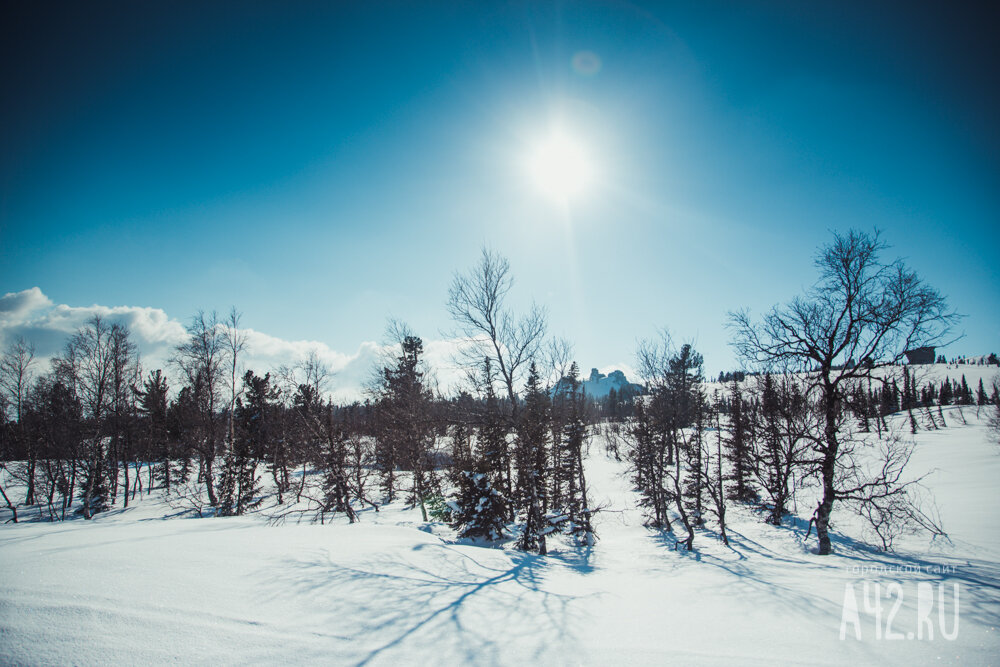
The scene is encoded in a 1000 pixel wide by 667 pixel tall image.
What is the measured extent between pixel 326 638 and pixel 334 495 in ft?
46.9

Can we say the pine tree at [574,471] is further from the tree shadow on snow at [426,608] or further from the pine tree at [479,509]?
the tree shadow on snow at [426,608]

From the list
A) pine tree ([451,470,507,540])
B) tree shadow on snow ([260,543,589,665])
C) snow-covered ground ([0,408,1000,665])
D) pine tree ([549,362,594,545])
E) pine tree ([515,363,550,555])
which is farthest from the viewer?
pine tree ([549,362,594,545])

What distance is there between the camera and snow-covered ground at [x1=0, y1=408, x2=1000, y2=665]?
11.3 ft

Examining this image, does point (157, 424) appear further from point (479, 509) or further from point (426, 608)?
point (426, 608)

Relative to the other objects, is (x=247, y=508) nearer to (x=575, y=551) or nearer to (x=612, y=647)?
(x=575, y=551)

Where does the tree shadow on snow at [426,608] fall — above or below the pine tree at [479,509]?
above

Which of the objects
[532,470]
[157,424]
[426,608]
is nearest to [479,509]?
[532,470]

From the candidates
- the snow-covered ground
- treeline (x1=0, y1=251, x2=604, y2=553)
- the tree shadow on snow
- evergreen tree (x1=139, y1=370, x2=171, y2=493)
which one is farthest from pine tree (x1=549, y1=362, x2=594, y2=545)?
evergreen tree (x1=139, y1=370, x2=171, y2=493)

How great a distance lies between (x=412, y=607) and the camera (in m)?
4.78

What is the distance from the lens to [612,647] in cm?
428

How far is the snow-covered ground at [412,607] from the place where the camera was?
3.46 m

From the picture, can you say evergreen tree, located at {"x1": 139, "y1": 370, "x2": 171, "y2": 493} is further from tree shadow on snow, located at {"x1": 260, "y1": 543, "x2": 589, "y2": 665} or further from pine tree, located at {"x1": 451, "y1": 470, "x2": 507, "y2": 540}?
tree shadow on snow, located at {"x1": 260, "y1": 543, "x2": 589, "y2": 665}

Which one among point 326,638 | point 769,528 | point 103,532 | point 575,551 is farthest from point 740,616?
point 769,528

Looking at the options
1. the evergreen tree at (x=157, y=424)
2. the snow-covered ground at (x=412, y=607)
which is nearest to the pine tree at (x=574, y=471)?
the snow-covered ground at (x=412, y=607)
